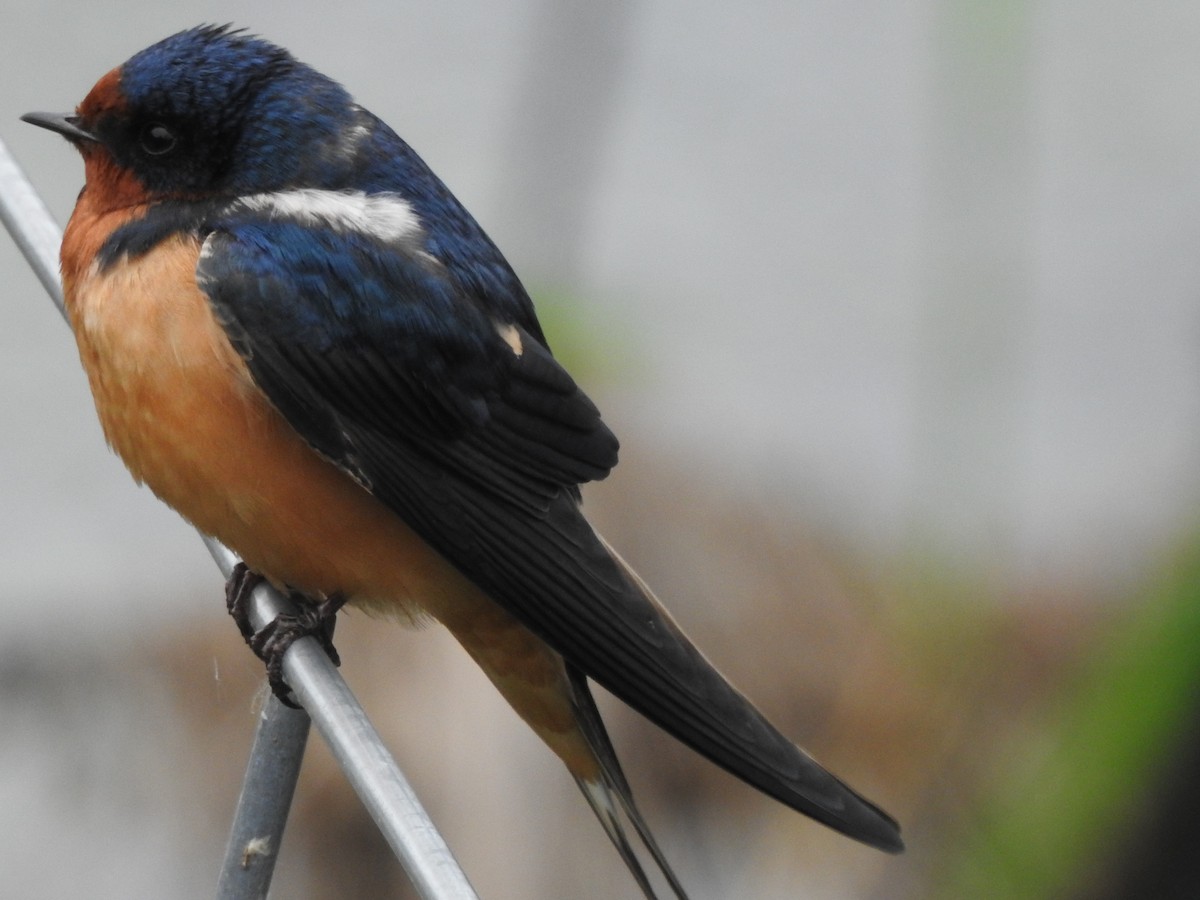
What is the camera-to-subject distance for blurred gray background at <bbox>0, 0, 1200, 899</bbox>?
2658 millimetres

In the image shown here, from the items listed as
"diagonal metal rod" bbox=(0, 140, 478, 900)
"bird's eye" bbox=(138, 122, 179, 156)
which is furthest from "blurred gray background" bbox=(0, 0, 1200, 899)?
"diagonal metal rod" bbox=(0, 140, 478, 900)

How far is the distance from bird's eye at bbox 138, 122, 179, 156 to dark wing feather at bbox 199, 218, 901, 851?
0.44 ft

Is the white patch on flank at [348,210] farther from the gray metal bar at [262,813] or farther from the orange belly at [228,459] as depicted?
the gray metal bar at [262,813]

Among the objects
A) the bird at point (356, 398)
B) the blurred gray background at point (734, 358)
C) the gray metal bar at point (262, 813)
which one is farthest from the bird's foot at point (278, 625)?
the blurred gray background at point (734, 358)

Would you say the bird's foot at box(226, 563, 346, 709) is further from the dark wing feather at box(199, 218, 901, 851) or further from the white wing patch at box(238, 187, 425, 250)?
the white wing patch at box(238, 187, 425, 250)

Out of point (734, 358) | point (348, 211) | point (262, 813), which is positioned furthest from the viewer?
point (734, 358)

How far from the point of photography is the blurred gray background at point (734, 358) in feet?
8.72

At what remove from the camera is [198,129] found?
1857mm

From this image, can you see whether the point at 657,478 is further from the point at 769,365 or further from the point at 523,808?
the point at 769,365

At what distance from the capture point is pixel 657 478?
10.2 feet

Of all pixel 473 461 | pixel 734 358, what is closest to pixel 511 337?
pixel 473 461

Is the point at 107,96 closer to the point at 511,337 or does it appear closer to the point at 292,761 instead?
the point at 511,337

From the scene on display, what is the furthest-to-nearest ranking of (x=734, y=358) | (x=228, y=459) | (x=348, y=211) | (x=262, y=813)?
(x=734, y=358)
(x=348, y=211)
(x=228, y=459)
(x=262, y=813)

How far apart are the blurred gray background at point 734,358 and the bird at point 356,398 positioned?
0.62 metres
